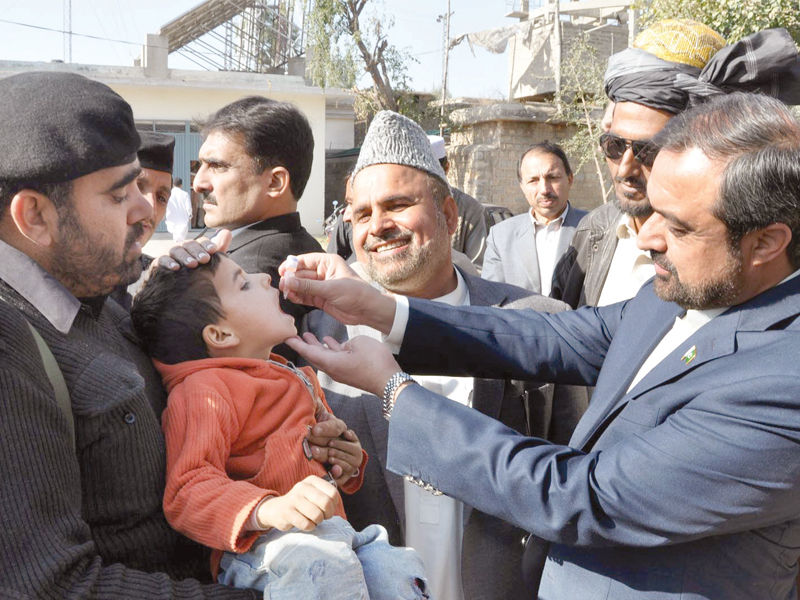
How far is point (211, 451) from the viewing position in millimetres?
1785

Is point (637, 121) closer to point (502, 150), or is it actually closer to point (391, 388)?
point (391, 388)

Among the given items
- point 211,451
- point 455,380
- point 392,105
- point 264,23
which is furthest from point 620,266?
point 264,23

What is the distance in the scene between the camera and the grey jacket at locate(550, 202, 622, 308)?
4.04 m

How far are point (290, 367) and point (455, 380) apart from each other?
0.83 m

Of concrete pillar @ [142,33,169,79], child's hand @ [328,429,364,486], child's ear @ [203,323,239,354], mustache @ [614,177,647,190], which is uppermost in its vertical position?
concrete pillar @ [142,33,169,79]

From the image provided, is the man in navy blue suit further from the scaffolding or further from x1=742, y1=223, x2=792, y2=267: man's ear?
the scaffolding

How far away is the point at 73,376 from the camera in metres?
1.52

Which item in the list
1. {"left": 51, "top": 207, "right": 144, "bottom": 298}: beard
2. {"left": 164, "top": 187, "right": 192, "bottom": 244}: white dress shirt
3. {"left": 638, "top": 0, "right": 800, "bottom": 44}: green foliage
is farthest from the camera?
{"left": 164, "top": 187, "right": 192, "bottom": 244}: white dress shirt

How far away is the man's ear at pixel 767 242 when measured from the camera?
1.89m

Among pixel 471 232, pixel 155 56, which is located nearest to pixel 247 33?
pixel 155 56

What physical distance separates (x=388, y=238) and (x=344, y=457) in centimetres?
102


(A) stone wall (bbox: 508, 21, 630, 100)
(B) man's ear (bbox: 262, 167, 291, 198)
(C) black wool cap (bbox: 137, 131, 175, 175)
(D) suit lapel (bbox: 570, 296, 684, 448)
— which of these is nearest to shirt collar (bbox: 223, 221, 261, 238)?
(B) man's ear (bbox: 262, 167, 291, 198)

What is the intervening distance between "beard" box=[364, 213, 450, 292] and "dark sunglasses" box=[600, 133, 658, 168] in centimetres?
113

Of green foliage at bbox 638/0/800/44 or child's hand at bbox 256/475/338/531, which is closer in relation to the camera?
child's hand at bbox 256/475/338/531
